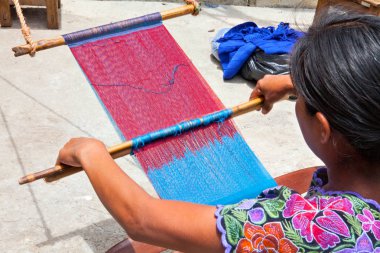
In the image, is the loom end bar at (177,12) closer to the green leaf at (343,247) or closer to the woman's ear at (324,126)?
the woman's ear at (324,126)

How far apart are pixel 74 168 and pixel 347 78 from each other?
72 centimetres

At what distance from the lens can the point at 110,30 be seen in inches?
77.0

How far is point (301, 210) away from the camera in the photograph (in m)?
1.00

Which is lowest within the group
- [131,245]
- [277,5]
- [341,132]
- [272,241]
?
[277,5]

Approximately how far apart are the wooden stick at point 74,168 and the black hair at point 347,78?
2.05 ft

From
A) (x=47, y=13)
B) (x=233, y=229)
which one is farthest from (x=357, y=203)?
(x=47, y=13)

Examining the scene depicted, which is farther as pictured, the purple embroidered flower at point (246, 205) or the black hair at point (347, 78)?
the purple embroidered flower at point (246, 205)

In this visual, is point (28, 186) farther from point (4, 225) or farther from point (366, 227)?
point (366, 227)

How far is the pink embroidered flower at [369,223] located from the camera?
Result: 987 millimetres

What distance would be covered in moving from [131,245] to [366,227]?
2.86 feet

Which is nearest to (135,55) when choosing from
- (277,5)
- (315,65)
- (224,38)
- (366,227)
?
(315,65)

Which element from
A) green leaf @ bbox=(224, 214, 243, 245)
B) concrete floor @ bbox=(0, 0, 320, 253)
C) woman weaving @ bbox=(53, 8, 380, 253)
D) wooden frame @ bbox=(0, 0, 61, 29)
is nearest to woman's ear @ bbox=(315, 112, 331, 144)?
woman weaving @ bbox=(53, 8, 380, 253)

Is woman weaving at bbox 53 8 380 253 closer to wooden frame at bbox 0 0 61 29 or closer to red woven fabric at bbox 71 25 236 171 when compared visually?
red woven fabric at bbox 71 25 236 171

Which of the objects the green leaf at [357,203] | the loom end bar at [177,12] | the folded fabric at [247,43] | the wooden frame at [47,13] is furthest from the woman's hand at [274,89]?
the wooden frame at [47,13]
